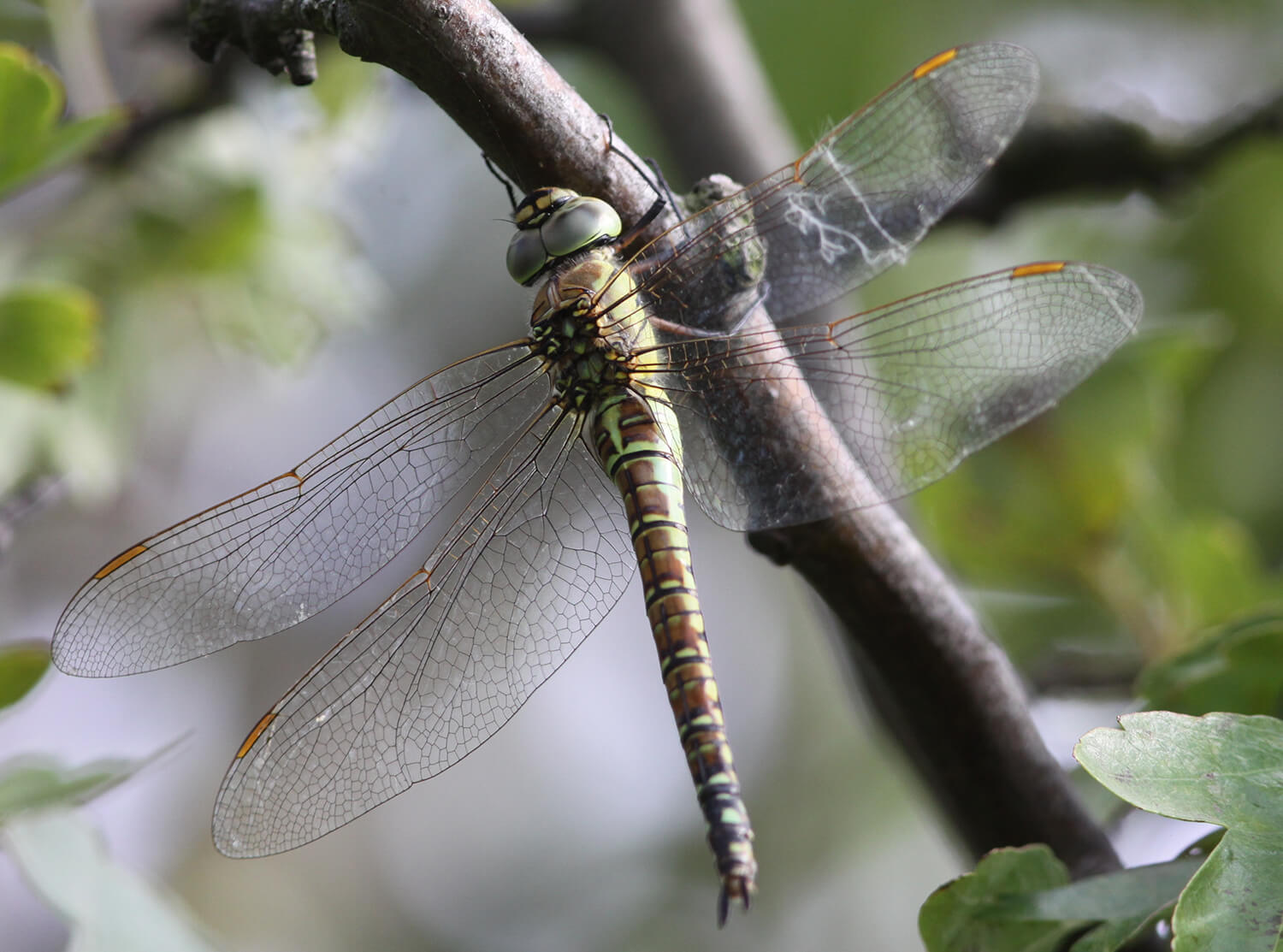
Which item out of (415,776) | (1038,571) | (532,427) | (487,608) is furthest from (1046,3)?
(415,776)

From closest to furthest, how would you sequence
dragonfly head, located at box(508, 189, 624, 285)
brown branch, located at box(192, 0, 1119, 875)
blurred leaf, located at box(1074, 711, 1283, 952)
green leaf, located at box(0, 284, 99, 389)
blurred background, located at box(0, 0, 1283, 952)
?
blurred leaf, located at box(1074, 711, 1283, 952) < brown branch, located at box(192, 0, 1119, 875) < dragonfly head, located at box(508, 189, 624, 285) < green leaf, located at box(0, 284, 99, 389) < blurred background, located at box(0, 0, 1283, 952)

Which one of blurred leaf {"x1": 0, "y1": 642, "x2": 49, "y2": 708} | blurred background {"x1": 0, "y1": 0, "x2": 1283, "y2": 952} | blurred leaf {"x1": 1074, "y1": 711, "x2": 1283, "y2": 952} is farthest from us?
blurred background {"x1": 0, "y1": 0, "x2": 1283, "y2": 952}

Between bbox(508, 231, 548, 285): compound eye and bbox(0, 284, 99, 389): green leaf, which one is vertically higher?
bbox(0, 284, 99, 389): green leaf

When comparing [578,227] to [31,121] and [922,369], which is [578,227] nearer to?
[922,369]

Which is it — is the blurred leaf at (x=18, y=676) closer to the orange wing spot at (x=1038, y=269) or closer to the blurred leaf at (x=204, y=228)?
the blurred leaf at (x=204, y=228)

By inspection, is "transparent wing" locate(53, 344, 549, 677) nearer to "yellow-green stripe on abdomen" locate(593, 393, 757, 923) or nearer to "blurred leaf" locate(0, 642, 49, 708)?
"yellow-green stripe on abdomen" locate(593, 393, 757, 923)

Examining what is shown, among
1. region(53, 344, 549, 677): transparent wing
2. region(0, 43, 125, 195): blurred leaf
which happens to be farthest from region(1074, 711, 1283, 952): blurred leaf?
region(0, 43, 125, 195): blurred leaf

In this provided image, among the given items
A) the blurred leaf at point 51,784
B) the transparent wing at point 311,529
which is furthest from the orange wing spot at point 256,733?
the blurred leaf at point 51,784

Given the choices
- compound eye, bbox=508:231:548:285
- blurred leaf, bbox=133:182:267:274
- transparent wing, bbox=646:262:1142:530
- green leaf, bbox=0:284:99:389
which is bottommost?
transparent wing, bbox=646:262:1142:530
